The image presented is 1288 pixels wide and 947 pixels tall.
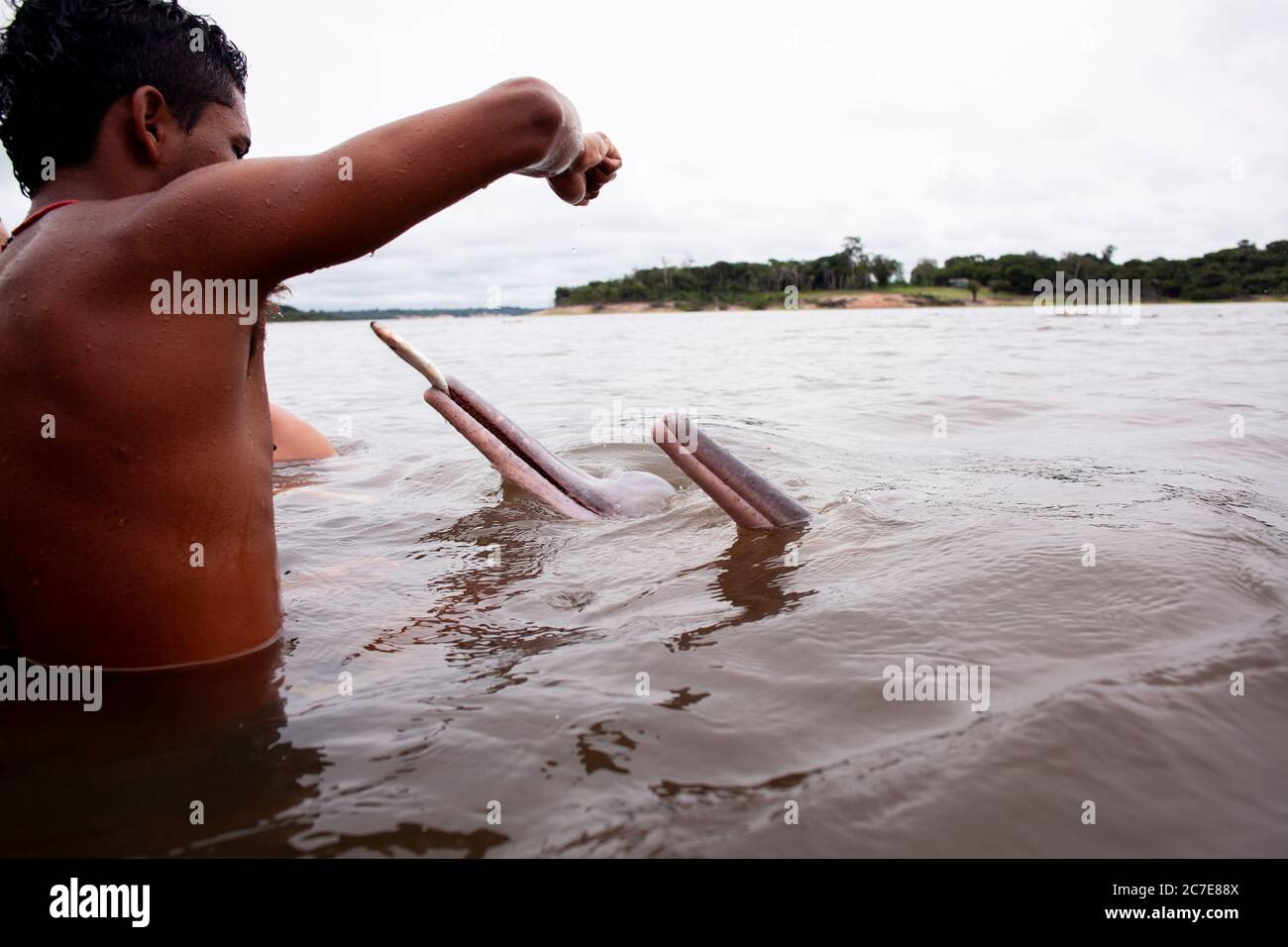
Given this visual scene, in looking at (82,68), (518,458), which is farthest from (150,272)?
(518,458)

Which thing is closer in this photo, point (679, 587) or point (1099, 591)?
point (1099, 591)

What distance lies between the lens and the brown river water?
1543 mm

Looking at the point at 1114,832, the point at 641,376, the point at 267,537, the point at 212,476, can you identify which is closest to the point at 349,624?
the point at 267,537

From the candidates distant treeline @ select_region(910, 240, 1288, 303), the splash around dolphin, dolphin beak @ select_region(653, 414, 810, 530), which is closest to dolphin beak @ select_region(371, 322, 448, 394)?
the splash around dolphin

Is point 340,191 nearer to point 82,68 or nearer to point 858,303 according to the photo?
point 82,68

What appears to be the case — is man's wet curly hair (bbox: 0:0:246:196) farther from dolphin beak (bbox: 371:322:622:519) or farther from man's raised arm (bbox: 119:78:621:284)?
dolphin beak (bbox: 371:322:622:519)

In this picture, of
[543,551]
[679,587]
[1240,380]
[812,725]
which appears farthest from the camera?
[1240,380]

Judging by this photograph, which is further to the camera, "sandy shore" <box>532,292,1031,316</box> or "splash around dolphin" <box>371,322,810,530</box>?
"sandy shore" <box>532,292,1031,316</box>

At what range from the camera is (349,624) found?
2.70m

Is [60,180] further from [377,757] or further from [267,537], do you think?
[377,757]

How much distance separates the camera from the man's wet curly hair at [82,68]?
1.88m

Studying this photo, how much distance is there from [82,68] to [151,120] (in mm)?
169

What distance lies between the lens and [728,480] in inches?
149

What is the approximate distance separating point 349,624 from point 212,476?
0.88 meters
